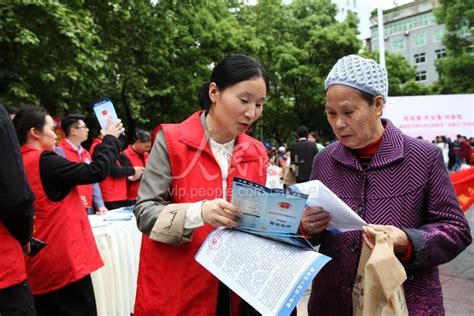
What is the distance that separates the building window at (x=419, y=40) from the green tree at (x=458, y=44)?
Result: 22.6 meters

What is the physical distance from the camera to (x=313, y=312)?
5.23 feet

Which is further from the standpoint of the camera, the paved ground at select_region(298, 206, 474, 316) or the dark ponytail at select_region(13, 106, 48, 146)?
the paved ground at select_region(298, 206, 474, 316)

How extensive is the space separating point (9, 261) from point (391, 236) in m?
1.54

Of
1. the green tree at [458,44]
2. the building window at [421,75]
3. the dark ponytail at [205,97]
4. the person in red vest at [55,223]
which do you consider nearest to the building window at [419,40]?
the building window at [421,75]

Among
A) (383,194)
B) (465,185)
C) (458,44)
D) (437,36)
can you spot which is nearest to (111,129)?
(383,194)

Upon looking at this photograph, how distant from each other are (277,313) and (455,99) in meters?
11.4

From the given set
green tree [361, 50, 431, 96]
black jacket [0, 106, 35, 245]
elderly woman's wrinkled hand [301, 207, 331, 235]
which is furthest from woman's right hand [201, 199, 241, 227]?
green tree [361, 50, 431, 96]

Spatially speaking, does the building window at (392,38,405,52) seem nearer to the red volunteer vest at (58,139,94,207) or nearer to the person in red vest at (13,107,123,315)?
the red volunteer vest at (58,139,94,207)

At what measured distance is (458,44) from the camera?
21.1 meters

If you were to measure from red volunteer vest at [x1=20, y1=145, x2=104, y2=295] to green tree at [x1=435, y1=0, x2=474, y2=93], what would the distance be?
71.1ft

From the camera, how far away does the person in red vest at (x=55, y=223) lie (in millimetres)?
2551

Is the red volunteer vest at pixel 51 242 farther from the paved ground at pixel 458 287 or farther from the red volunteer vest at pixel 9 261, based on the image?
the paved ground at pixel 458 287

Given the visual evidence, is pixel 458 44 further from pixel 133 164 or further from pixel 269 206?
pixel 269 206

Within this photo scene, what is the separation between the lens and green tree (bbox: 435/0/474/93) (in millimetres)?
20234
